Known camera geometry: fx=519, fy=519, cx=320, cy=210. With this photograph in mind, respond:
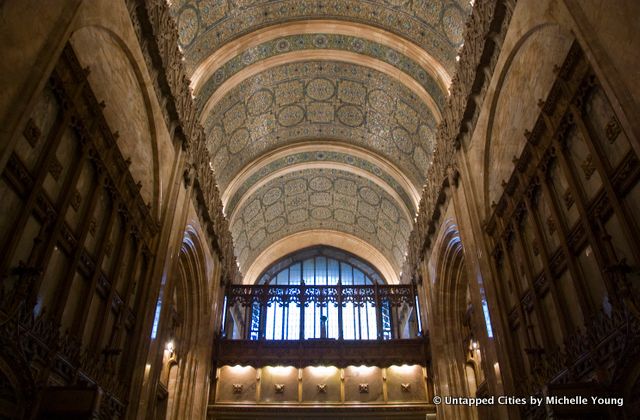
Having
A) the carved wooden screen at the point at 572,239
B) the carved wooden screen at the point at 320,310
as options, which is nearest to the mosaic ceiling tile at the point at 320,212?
the carved wooden screen at the point at 320,310

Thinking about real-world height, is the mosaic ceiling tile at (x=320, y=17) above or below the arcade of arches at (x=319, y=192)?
above

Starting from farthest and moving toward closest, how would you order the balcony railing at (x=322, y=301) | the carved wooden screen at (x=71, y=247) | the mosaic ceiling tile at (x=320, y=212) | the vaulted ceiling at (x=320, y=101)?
the mosaic ceiling tile at (x=320, y=212), the balcony railing at (x=322, y=301), the vaulted ceiling at (x=320, y=101), the carved wooden screen at (x=71, y=247)

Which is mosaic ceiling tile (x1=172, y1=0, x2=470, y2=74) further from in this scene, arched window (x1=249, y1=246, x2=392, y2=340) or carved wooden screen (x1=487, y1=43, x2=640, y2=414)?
arched window (x1=249, y1=246, x2=392, y2=340)

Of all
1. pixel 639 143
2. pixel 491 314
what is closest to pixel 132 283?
pixel 491 314

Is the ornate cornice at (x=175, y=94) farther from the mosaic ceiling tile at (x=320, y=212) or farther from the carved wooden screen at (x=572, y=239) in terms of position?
the carved wooden screen at (x=572, y=239)

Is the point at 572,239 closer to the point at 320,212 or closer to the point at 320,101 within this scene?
the point at 320,101

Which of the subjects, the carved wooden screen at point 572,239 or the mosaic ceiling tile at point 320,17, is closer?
the carved wooden screen at point 572,239

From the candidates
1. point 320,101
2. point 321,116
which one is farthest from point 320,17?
point 321,116

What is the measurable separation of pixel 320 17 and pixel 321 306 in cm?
793

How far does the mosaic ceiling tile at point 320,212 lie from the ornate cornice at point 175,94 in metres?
3.74

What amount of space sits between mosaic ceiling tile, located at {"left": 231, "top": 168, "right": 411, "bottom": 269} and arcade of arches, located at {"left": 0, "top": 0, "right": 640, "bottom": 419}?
152 millimetres

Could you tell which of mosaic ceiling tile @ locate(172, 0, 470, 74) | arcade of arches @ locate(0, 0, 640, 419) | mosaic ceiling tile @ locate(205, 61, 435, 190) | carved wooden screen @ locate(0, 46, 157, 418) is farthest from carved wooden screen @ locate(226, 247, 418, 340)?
carved wooden screen @ locate(0, 46, 157, 418)

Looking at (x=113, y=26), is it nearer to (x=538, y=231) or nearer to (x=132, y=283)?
(x=132, y=283)

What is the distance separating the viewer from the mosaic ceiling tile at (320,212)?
17.7 m
